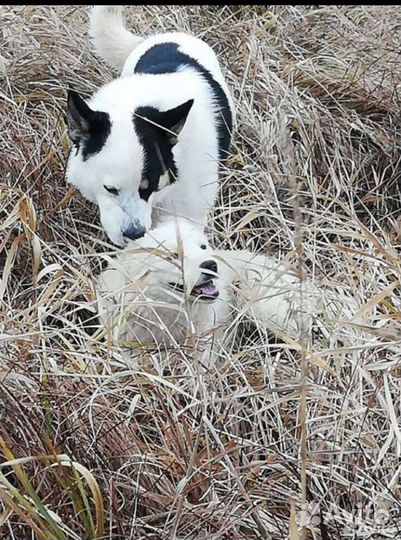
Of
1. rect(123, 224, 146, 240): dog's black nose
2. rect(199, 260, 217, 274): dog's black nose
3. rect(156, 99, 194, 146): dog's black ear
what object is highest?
rect(156, 99, 194, 146): dog's black ear

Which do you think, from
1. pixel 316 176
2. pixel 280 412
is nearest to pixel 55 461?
pixel 280 412

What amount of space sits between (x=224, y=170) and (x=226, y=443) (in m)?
1.47

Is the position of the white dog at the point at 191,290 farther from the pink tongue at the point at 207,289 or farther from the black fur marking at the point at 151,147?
the black fur marking at the point at 151,147

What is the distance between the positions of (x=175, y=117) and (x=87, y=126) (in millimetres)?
263

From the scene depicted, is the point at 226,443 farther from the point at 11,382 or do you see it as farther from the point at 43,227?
the point at 43,227

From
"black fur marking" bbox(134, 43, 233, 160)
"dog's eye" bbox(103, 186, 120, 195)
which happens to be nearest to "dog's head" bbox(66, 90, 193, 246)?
"dog's eye" bbox(103, 186, 120, 195)

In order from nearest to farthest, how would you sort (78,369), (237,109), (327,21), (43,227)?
(78,369) → (43,227) → (237,109) → (327,21)

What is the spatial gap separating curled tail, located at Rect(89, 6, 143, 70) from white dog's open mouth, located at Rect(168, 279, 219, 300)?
1.56m

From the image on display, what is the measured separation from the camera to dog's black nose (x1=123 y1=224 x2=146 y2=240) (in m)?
2.71

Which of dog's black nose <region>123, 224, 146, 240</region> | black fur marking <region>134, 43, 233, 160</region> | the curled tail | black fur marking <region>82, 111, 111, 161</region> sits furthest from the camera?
the curled tail

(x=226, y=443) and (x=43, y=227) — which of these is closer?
(x=226, y=443)

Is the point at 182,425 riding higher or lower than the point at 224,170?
higher

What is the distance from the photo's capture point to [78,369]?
197 cm

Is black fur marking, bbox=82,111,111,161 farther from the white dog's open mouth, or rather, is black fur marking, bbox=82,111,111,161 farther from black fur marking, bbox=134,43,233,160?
the white dog's open mouth
